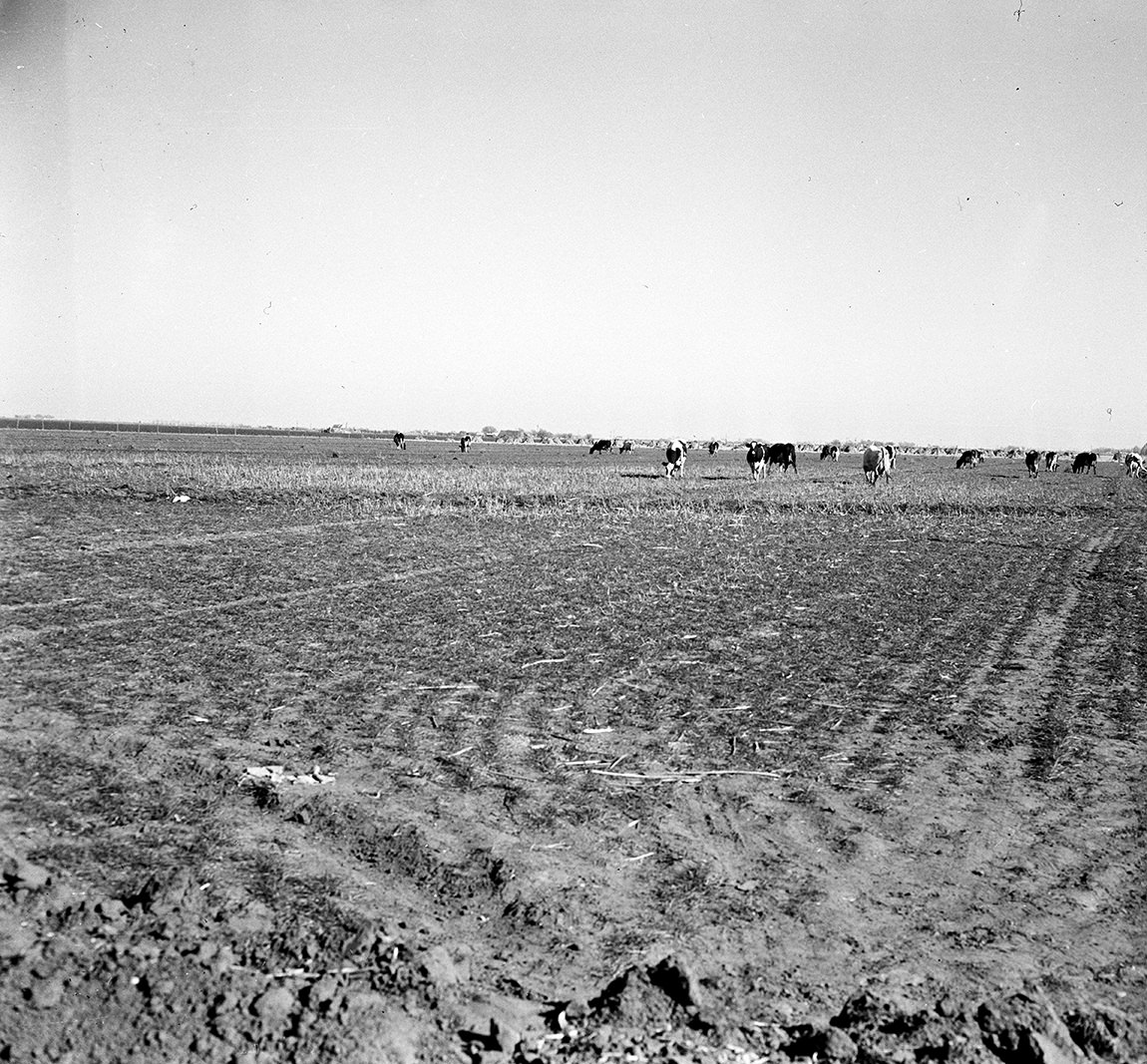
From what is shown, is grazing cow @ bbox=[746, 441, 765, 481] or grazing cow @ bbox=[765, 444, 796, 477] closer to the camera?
grazing cow @ bbox=[746, 441, 765, 481]

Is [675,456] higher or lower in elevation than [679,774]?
higher

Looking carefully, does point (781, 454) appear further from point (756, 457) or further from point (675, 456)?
point (675, 456)

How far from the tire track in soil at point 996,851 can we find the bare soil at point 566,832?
18 mm

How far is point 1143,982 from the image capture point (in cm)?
282

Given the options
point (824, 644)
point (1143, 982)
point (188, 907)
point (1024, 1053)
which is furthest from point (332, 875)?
point (824, 644)

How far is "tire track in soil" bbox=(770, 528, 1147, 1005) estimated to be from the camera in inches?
117

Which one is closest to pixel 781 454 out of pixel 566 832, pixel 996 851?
pixel 996 851

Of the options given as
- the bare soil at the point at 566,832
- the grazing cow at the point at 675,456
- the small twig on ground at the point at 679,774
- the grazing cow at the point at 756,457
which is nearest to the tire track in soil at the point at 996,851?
the bare soil at the point at 566,832

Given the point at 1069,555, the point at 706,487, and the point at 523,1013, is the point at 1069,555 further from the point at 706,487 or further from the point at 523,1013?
the point at 706,487

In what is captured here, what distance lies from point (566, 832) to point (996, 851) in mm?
1891

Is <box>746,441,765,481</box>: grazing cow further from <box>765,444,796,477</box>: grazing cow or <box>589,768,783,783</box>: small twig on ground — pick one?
<box>589,768,783,783</box>: small twig on ground

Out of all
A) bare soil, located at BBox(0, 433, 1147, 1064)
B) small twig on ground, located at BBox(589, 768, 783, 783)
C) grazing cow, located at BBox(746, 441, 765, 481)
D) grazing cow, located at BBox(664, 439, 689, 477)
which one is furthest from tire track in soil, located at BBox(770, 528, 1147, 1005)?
grazing cow, located at BBox(664, 439, 689, 477)

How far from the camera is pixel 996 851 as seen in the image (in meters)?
3.77

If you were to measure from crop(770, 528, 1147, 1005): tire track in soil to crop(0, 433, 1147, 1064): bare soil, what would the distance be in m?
0.02
